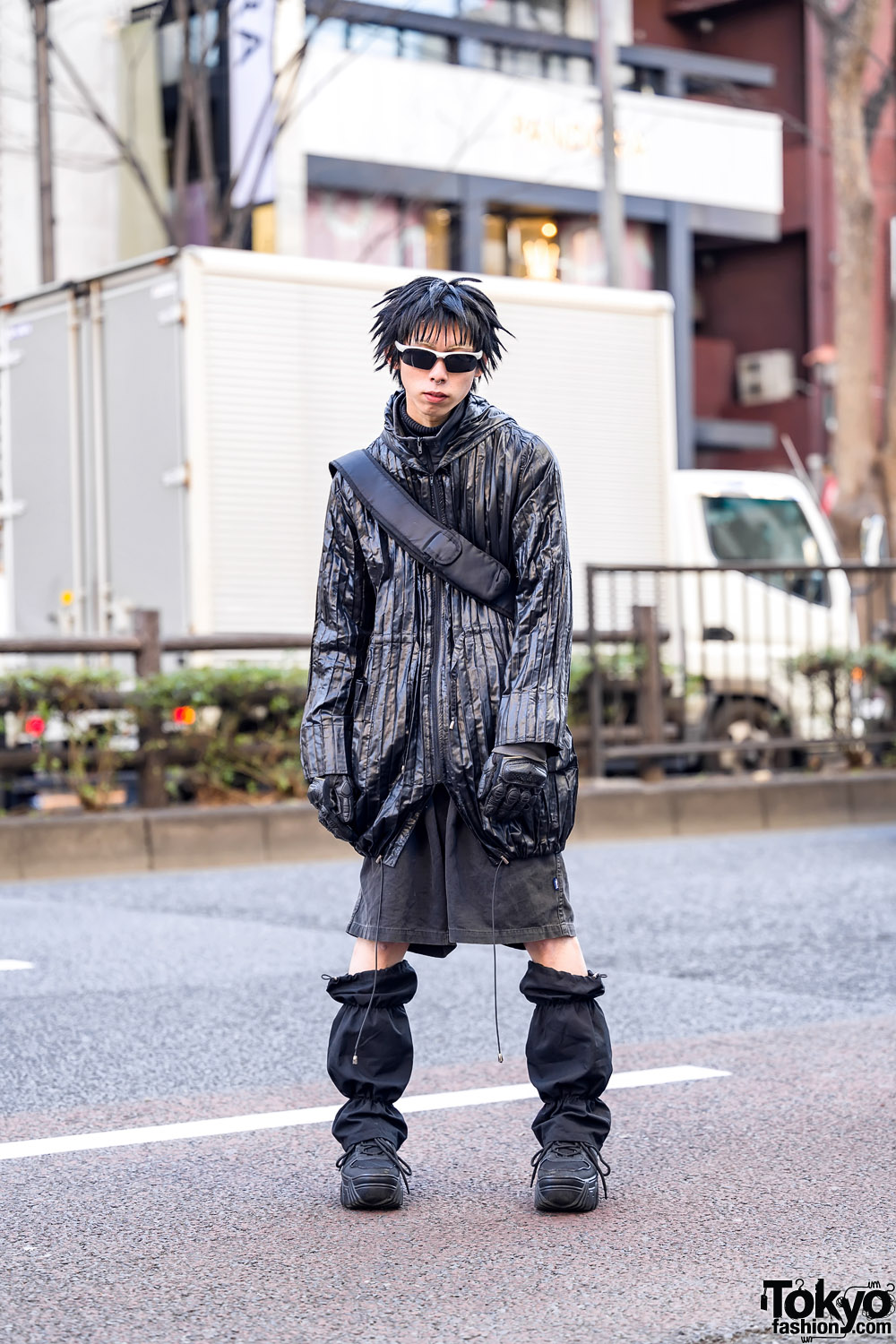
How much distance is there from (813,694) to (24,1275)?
10759mm

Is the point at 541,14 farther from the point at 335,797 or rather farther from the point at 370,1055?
the point at 370,1055

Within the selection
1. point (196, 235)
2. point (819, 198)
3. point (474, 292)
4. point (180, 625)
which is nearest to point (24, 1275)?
point (474, 292)

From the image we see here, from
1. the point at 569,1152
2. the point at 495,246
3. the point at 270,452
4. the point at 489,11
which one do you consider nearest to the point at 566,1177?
the point at 569,1152

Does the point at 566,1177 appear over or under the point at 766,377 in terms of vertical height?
under

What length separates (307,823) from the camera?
11344 millimetres

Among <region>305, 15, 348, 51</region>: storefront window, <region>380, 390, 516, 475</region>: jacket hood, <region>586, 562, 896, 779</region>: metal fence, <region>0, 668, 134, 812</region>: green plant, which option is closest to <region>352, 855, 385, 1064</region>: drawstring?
<region>380, 390, 516, 475</region>: jacket hood

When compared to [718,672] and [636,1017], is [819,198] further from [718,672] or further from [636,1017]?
[636,1017]

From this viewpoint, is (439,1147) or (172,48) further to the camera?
(172,48)

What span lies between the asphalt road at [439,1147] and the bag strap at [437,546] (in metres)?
1.22

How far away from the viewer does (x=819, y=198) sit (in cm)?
3403

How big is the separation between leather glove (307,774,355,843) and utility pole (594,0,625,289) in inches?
644

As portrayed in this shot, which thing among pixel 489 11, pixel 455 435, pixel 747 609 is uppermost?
pixel 489 11

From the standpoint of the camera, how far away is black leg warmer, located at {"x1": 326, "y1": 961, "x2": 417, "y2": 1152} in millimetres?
3996

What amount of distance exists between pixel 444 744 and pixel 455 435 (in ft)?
2.04
